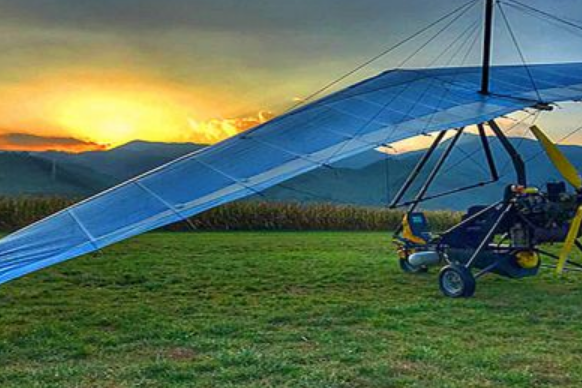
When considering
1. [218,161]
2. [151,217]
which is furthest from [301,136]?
[151,217]

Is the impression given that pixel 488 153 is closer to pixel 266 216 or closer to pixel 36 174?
pixel 266 216

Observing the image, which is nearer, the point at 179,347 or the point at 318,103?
the point at 179,347

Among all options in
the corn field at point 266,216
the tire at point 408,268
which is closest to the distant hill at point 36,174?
the corn field at point 266,216

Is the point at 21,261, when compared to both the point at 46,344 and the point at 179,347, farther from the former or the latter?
the point at 179,347

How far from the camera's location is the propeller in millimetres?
7648

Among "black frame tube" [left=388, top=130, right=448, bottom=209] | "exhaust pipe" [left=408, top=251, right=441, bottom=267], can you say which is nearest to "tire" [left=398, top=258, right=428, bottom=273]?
"exhaust pipe" [left=408, top=251, right=441, bottom=267]

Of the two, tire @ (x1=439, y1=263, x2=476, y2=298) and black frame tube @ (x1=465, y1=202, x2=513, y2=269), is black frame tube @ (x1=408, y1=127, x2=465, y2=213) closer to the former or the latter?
black frame tube @ (x1=465, y1=202, x2=513, y2=269)

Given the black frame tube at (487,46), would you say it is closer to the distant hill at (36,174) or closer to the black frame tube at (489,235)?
the black frame tube at (489,235)

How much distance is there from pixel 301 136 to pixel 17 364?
336cm

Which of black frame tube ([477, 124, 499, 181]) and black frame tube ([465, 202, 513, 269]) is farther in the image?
black frame tube ([477, 124, 499, 181])

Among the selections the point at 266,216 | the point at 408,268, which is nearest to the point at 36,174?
the point at 266,216

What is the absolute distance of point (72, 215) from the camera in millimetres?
5668

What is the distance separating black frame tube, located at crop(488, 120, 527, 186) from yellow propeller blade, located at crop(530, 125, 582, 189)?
42 cm

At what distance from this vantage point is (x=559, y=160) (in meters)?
8.31
